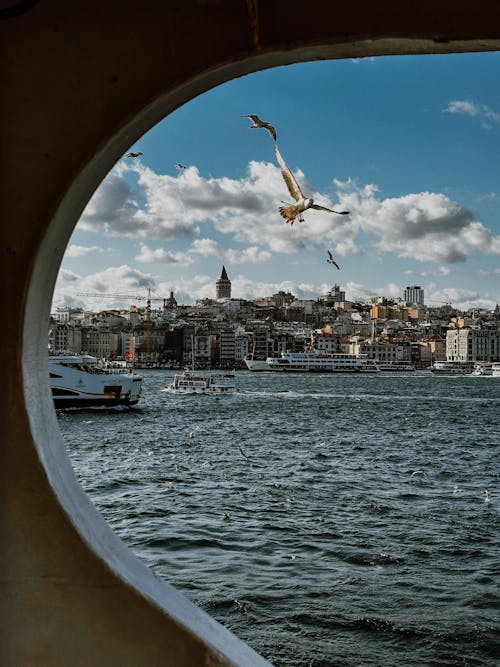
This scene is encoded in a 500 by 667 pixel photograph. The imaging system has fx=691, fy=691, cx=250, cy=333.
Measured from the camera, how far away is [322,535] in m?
9.47

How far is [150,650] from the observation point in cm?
148

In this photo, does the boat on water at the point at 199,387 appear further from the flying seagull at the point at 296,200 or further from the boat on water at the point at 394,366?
the boat on water at the point at 394,366

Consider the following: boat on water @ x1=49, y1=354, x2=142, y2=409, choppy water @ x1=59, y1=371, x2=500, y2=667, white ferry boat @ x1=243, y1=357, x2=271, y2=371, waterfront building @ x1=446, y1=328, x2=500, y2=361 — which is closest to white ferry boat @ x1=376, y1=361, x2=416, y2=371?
waterfront building @ x1=446, y1=328, x2=500, y2=361

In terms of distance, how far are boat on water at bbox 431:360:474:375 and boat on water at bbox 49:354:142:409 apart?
76227mm

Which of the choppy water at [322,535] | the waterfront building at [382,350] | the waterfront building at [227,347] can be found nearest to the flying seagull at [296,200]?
the choppy water at [322,535]

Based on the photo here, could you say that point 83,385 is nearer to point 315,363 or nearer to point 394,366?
point 315,363

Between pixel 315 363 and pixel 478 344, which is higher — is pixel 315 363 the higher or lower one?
the lower one

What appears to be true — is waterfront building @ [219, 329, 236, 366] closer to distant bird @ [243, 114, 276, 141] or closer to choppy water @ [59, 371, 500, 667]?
choppy water @ [59, 371, 500, 667]

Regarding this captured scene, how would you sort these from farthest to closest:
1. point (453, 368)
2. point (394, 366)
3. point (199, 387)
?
point (394, 366), point (453, 368), point (199, 387)

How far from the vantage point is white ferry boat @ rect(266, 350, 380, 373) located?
9256 centimetres

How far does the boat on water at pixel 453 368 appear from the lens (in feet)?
335

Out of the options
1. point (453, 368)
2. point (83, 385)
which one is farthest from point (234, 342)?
point (83, 385)

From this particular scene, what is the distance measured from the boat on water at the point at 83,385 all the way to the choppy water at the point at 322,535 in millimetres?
8492

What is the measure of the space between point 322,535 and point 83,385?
2411cm
